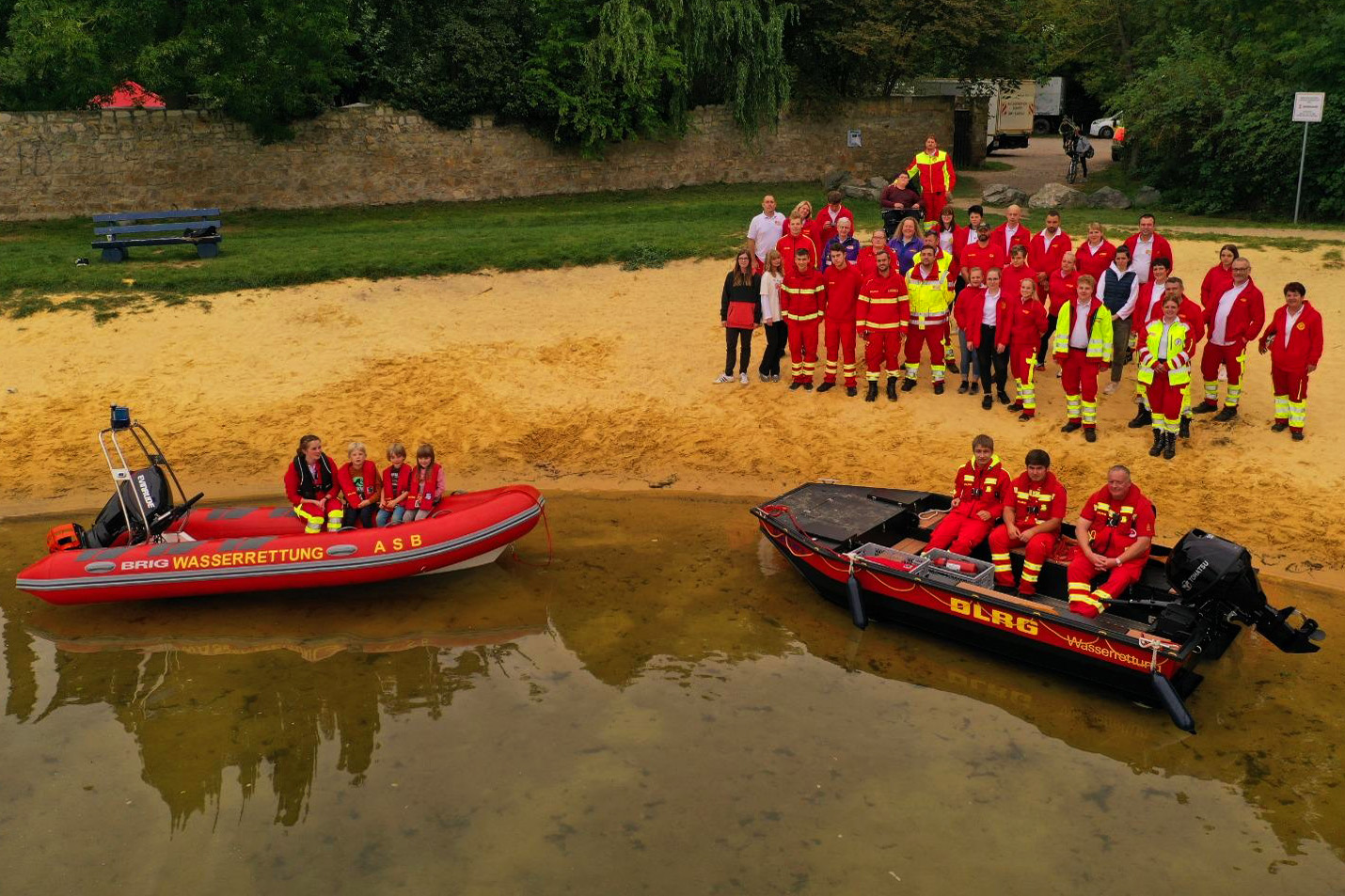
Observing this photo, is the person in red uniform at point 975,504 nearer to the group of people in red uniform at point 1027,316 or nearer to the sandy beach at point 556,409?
the sandy beach at point 556,409

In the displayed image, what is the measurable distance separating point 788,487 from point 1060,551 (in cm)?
375

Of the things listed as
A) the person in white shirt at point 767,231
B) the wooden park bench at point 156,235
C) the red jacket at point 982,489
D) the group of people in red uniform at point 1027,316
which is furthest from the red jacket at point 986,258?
the wooden park bench at point 156,235

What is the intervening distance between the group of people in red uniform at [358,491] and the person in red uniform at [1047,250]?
7409 mm

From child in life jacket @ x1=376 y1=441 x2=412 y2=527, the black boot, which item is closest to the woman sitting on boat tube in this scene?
child in life jacket @ x1=376 y1=441 x2=412 y2=527

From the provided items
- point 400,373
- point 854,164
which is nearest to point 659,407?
point 400,373

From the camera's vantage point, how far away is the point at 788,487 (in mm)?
12953

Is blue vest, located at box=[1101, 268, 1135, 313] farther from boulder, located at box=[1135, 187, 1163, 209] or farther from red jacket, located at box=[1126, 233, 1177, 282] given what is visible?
boulder, located at box=[1135, 187, 1163, 209]

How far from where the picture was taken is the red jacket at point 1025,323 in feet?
41.3

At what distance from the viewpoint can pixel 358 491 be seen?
11.2 m

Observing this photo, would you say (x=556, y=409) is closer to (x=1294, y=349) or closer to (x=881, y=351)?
(x=881, y=351)

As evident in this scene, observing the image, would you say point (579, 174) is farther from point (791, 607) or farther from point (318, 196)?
point (791, 607)

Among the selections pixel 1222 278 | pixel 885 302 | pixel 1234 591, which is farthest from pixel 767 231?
pixel 1234 591

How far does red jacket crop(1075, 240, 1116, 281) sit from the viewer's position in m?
13.6

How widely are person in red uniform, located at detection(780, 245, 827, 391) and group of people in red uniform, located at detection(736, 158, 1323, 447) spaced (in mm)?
21
